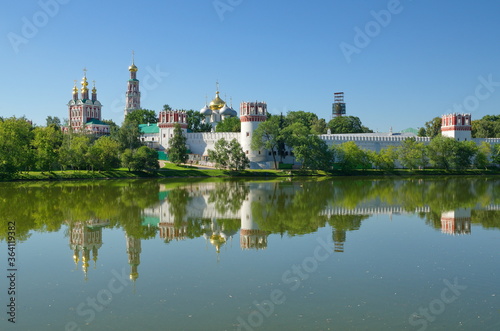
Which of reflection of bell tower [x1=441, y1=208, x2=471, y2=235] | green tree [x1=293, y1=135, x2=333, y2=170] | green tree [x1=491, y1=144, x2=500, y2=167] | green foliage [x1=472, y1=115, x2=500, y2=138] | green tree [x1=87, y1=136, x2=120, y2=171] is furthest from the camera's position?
green foliage [x1=472, y1=115, x2=500, y2=138]

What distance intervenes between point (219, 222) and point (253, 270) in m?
6.50

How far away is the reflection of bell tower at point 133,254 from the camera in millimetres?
9609

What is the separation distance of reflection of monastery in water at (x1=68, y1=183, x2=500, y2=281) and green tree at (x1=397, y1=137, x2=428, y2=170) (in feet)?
90.8

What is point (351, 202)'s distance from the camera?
846 inches

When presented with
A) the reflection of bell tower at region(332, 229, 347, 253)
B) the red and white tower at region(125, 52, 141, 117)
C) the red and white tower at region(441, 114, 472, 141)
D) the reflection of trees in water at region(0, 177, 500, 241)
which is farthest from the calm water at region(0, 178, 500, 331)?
the red and white tower at region(125, 52, 141, 117)

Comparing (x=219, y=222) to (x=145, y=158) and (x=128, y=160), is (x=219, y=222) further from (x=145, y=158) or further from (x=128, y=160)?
(x=145, y=158)

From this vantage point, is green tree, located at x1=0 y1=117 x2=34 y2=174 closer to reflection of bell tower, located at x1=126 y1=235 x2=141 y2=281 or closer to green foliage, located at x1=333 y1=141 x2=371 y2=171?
reflection of bell tower, located at x1=126 y1=235 x2=141 y2=281

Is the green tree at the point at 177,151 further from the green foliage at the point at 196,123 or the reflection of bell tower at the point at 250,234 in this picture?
the reflection of bell tower at the point at 250,234

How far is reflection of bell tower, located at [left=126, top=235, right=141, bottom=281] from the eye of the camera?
961cm

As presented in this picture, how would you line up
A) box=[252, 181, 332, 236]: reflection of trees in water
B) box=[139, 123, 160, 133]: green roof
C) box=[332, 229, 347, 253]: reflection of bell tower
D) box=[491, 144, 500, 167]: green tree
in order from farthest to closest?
box=[139, 123, 160, 133]: green roof, box=[491, 144, 500, 167]: green tree, box=[252, 181, 332, 236]: reflection of trees in water, box=[332, 229, 347, 253]: reflection of bell tower

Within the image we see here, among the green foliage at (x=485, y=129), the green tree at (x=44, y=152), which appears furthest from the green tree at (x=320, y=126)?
the green tree at (x=44, y=152)

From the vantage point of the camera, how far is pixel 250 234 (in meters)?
13.9

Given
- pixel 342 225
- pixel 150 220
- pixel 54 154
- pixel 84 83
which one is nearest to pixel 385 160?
pixel 54 154

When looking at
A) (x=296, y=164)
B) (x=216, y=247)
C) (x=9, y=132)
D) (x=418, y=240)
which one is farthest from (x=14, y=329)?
(x=296, y=164)
